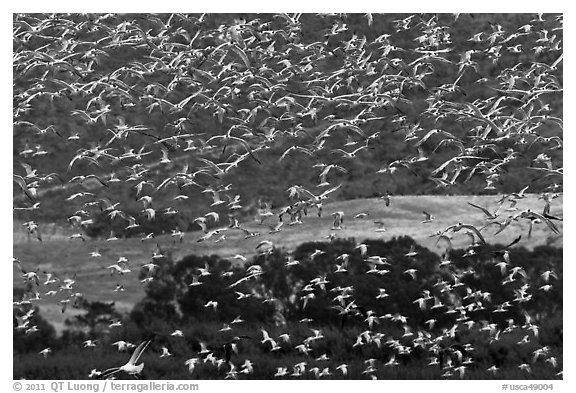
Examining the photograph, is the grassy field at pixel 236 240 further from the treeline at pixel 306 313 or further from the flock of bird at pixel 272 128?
the treeline at pixel 306 313

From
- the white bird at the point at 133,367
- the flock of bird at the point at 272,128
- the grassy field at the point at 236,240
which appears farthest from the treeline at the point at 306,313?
the white bird at the point at 133,367

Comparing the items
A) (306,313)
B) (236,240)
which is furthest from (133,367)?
(236,240)

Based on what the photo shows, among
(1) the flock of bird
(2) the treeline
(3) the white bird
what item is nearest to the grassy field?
(1) the flock of bird

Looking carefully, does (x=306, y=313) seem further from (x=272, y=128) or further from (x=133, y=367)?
(x=133, y=367)

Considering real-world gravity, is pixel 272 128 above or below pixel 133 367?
above

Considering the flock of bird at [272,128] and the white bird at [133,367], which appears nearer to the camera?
the white bird at [133,367]

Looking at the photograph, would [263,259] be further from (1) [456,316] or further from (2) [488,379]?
(2) [488,379]
